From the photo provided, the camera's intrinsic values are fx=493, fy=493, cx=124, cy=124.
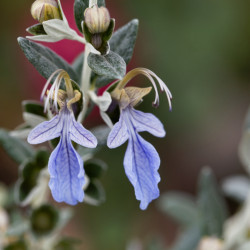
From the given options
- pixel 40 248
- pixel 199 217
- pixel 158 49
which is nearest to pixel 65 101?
pixel 40 248

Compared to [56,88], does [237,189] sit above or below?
below

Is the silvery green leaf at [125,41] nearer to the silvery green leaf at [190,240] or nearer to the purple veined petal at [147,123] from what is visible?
the purple veined petal at [147,123]


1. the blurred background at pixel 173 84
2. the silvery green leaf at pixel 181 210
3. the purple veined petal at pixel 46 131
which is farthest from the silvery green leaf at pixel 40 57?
the blurred background at pixel 173 84

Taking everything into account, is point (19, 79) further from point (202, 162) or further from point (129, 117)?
point (129, 117)

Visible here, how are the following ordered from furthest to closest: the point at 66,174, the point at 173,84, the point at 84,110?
the point at 173,84
the point at 84,110
the point at 66,174

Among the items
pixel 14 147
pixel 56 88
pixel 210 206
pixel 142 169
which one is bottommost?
pixel 210 206

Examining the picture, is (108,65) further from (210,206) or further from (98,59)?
(210,206)

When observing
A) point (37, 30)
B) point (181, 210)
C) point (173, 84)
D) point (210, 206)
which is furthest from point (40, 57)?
point (173, 84)
